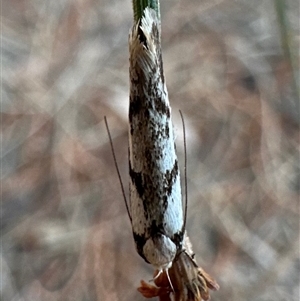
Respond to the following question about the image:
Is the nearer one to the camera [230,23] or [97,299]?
[97,299]

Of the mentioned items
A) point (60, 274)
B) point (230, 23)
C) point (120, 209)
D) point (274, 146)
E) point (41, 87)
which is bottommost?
point (60, 274)

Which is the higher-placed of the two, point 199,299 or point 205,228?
point 205,228

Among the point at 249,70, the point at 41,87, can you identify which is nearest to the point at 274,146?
the point at 249,70

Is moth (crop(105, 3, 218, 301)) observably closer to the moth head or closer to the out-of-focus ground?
the moth head

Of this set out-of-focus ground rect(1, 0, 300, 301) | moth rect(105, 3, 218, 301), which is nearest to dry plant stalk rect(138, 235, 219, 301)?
moth rect(105, 3, 218, 301)

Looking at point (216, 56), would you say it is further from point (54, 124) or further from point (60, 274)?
point (60, 274)

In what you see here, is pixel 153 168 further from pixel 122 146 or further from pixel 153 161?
pixel 122 146
